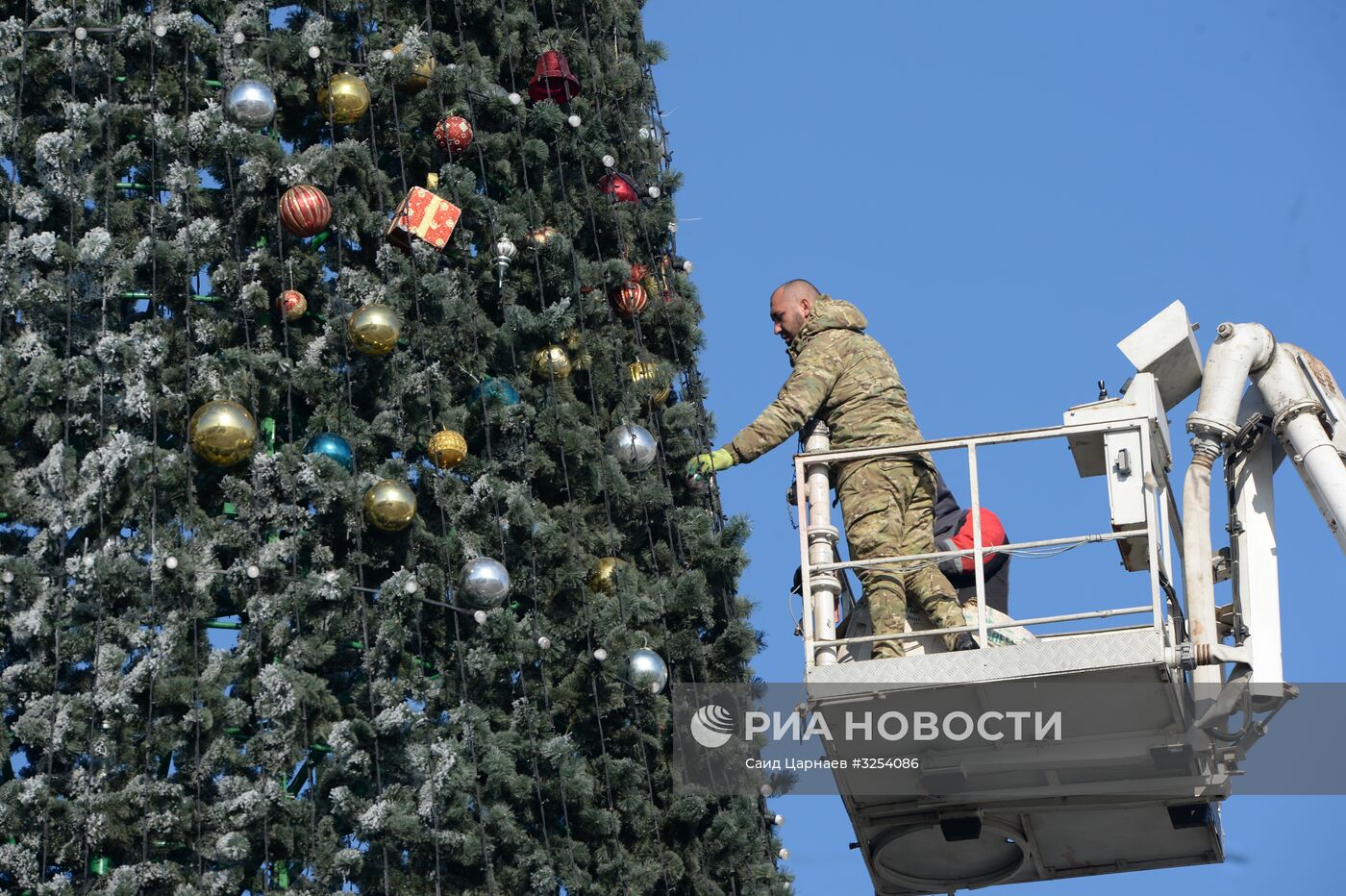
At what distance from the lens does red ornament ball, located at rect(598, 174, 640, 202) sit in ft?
54.2

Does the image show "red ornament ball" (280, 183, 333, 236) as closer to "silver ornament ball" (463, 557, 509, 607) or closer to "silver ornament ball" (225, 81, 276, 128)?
"silver ornament ball" (225, 81, 276, 128)

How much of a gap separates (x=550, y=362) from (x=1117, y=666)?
3.98m

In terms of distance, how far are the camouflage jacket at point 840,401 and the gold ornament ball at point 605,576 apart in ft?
3.23

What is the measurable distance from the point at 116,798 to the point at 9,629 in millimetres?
1137

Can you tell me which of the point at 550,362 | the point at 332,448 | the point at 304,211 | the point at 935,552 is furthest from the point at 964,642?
the point at 304,211

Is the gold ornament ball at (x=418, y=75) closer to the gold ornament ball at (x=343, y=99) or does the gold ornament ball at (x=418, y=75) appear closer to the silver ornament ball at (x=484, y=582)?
the gold ornament ball at (x=343, y=99)

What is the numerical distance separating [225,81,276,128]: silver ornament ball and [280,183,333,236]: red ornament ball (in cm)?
45

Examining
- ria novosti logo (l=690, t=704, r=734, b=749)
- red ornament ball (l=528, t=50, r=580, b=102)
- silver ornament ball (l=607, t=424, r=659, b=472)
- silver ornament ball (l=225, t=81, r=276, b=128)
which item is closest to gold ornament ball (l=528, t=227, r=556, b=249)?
red ornament ball (l=528, t=50, r=580, b=102)

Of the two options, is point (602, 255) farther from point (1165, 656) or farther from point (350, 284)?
point (1165, 656)

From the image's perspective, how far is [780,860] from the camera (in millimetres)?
15625

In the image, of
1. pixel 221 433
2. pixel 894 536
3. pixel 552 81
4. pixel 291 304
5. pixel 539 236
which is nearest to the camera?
pixel 221 433

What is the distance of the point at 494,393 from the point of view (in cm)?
1517

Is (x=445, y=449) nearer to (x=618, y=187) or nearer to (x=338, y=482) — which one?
(x=338, y=482)

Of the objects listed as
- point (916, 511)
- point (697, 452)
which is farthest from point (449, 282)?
point (916, 511)
